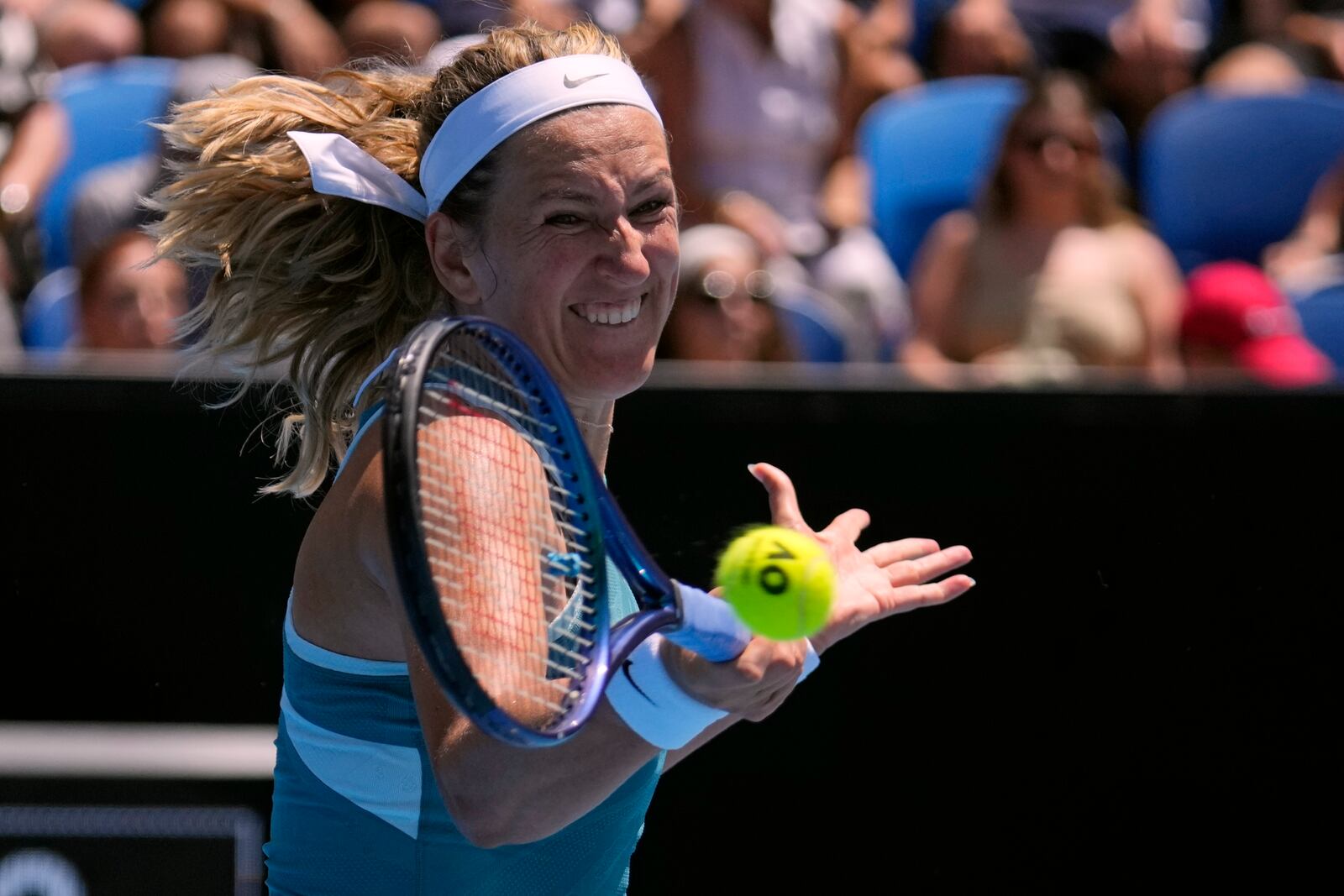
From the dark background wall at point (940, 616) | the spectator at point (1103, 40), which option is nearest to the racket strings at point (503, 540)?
the dark background wall at point (940, 616)

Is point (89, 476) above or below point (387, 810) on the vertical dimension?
below

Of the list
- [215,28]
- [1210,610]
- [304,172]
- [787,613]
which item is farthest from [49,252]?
[787,613]

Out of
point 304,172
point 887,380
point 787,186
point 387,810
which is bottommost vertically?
point 787,186

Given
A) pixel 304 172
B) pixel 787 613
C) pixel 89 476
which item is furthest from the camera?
pixel 89 476

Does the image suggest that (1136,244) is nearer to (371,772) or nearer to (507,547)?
(371,772)

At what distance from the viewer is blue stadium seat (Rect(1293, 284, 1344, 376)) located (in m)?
4.29

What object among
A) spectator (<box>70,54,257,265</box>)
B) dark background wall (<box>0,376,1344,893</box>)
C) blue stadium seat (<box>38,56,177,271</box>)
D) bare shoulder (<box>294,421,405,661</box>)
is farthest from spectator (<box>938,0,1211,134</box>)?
bare shoulder (<box>294,421,405,661</box>)

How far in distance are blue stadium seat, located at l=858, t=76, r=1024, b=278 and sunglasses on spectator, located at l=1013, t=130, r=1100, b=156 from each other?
2.13 ft

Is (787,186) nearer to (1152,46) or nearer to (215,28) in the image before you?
(1152,46)

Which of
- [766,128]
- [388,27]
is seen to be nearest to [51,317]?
[388,27]

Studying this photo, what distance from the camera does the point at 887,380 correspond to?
10.4 feet

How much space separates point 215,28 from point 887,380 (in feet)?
9.43

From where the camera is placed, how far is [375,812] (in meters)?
1.84

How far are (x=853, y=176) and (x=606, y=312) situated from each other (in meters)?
3.52
